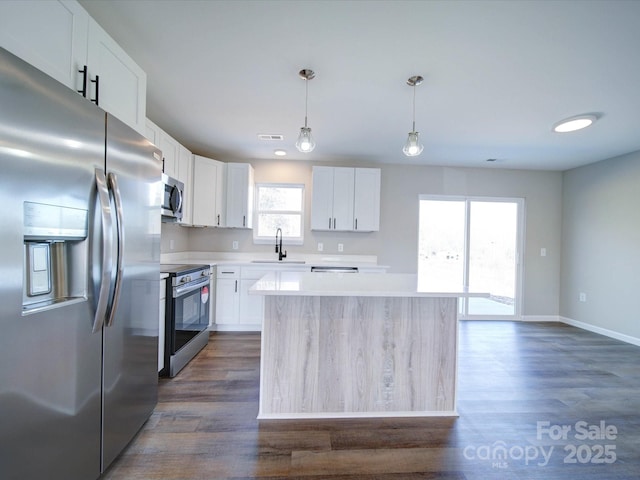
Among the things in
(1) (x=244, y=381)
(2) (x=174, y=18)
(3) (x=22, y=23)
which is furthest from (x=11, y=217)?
(1) (x=244, y=381)

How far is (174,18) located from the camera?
5.26ft

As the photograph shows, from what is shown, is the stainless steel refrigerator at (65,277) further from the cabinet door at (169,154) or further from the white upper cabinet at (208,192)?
the white upper cabinet at (208,192)

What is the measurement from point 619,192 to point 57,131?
5809 mm

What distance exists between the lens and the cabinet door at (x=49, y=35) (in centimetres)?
109

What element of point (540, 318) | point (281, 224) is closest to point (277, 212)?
point (281, 224)

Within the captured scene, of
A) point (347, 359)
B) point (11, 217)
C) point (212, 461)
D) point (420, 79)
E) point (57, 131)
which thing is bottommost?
point (212, 461)

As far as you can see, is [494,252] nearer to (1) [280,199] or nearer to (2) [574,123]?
(2) [574,123]

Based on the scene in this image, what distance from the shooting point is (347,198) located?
415 cm

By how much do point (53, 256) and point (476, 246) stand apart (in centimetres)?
511

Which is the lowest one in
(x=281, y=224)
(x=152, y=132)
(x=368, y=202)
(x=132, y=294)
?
(x=132, y=294)

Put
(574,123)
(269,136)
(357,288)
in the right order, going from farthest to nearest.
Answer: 1. (269,136)
2. (574,123)
3. (357,288)

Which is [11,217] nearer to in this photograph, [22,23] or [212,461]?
[22,23]

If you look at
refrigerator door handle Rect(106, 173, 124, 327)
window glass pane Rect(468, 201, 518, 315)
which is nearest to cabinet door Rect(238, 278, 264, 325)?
refrigerator door handle Rect(106, 173, 124, 327)

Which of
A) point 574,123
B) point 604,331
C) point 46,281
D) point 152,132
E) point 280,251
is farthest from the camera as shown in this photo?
point 280,251
